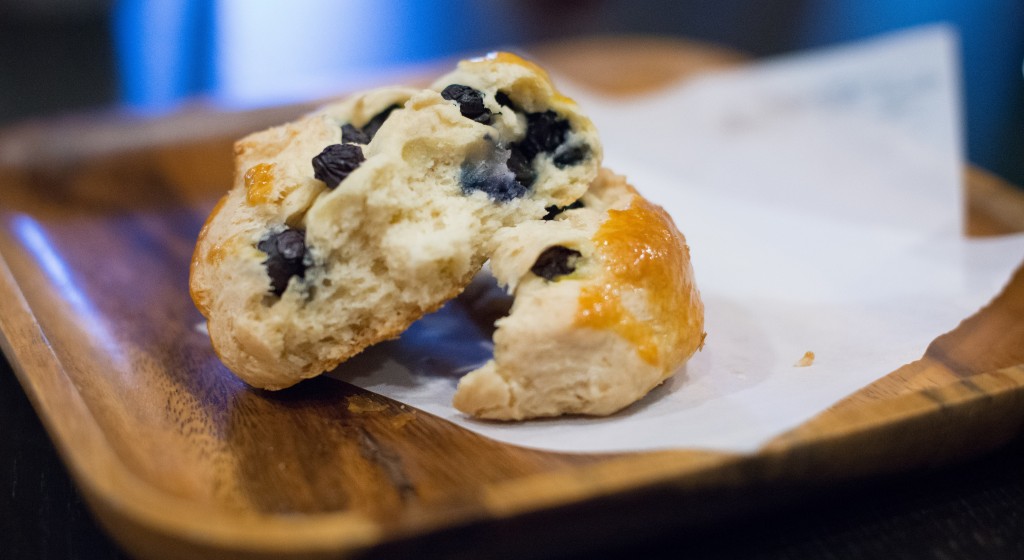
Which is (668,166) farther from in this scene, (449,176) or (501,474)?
(501,474)

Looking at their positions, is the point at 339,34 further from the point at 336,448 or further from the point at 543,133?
the point at 336,448

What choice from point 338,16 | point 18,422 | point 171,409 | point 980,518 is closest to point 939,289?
point 980,518

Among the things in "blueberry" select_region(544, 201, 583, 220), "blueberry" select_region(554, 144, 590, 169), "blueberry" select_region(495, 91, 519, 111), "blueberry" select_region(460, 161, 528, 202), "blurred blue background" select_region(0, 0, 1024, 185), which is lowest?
"blurred blue background" select_region(0, 0, 1024, 185)

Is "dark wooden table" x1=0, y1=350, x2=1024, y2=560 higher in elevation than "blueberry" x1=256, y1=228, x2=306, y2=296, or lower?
lower

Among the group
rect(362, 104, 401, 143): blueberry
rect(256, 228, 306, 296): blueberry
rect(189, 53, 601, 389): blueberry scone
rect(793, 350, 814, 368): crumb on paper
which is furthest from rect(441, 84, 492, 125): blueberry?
rect(793, 350, 814, 368): crumb on paper

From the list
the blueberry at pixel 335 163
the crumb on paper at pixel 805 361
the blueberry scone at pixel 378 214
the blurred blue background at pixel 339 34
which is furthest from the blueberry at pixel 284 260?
the blurred blue background at pixel 339 34

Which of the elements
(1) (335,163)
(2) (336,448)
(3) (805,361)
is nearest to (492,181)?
(1) (335,163)

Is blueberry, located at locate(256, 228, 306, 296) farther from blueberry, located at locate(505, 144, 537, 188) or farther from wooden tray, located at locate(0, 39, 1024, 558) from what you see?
blueberry, located at locate(505, 144, 537, 188)

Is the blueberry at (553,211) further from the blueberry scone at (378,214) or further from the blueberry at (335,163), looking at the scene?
the blueberry at (335,163)
